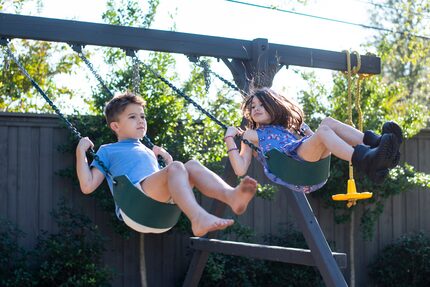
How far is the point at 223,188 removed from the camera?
393 centimetres

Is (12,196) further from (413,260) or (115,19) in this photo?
(413,260)

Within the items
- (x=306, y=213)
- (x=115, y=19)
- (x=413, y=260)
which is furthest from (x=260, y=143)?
(x=413, y=260)

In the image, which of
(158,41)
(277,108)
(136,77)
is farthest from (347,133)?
(158,41)

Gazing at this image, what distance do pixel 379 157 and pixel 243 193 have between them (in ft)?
2.84

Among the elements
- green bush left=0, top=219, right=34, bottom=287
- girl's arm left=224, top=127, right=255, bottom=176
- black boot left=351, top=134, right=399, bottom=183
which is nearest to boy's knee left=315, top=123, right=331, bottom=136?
black boot left=351, top=134, right=399, bottom=183

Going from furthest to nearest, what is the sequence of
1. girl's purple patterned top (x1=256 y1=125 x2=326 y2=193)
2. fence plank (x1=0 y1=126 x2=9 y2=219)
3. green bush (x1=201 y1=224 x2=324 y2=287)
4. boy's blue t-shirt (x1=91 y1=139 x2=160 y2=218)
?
green bush (x1=201 y1=224 x2=324 y2=287) < fence plank (x1=0 y1=126 x2=9 y2=219) < girl's purple patterned top (x1=256 y1=125 x2=326 y2=193) < boy's blue t-shirt (x1=91 y1=139 x2=160 y2=218)

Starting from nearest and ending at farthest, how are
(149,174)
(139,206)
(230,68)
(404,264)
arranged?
(139,206), (149,174), (230,68), (404,264)

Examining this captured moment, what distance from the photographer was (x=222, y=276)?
7.41m

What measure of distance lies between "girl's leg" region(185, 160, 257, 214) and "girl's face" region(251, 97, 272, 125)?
42.6 inches

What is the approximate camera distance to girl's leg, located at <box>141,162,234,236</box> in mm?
3680

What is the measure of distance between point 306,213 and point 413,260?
3.69 m

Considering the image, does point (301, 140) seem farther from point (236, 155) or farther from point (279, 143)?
point (236, 155)

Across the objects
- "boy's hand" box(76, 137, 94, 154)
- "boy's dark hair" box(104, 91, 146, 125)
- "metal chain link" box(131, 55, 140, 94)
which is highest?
"metal chain link" box(131, 55, 140, 94)

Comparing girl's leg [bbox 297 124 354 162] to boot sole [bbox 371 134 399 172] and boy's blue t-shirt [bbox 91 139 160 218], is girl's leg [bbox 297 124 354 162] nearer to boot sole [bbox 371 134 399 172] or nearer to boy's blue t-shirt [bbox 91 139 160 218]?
boot sole [bbox 371 134 399 172]
